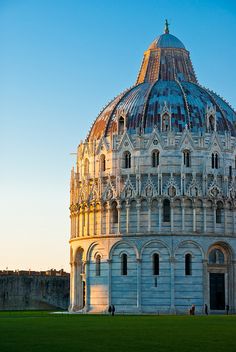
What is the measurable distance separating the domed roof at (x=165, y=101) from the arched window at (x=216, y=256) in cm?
1264

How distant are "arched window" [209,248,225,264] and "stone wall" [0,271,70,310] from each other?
Result: 2411cm

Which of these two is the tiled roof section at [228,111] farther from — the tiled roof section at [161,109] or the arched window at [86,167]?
the arched window at [86,167]

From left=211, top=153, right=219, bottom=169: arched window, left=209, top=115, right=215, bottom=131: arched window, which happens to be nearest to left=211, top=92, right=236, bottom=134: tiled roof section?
left=209, top=115, right=215, bottom=131: arched window

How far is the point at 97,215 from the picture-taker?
7738cm

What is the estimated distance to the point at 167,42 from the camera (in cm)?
8812

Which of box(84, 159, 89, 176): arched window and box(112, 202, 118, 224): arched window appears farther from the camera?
box(84, 159, 89, 176): arched window

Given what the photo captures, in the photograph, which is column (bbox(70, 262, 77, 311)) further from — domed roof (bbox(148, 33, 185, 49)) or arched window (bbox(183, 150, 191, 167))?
domed roof (bbox(148, 33, 185, 49))

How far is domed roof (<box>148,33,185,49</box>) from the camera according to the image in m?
87.9

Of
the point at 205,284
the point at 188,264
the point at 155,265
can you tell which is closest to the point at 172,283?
the point at 155,265

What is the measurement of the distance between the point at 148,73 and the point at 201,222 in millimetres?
21411

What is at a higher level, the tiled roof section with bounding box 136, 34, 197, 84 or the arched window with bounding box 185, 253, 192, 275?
the tiled roof section with bounding box 136, 34, 197, 84

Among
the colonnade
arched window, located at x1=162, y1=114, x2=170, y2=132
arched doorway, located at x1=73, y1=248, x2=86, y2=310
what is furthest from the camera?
arched doorway, located at x1=73, y1=248, x2=86, y2=310

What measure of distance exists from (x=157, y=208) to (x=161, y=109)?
1108 centimetres

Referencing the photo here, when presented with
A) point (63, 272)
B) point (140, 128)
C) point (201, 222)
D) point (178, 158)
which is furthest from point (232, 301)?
point (63, 272)
